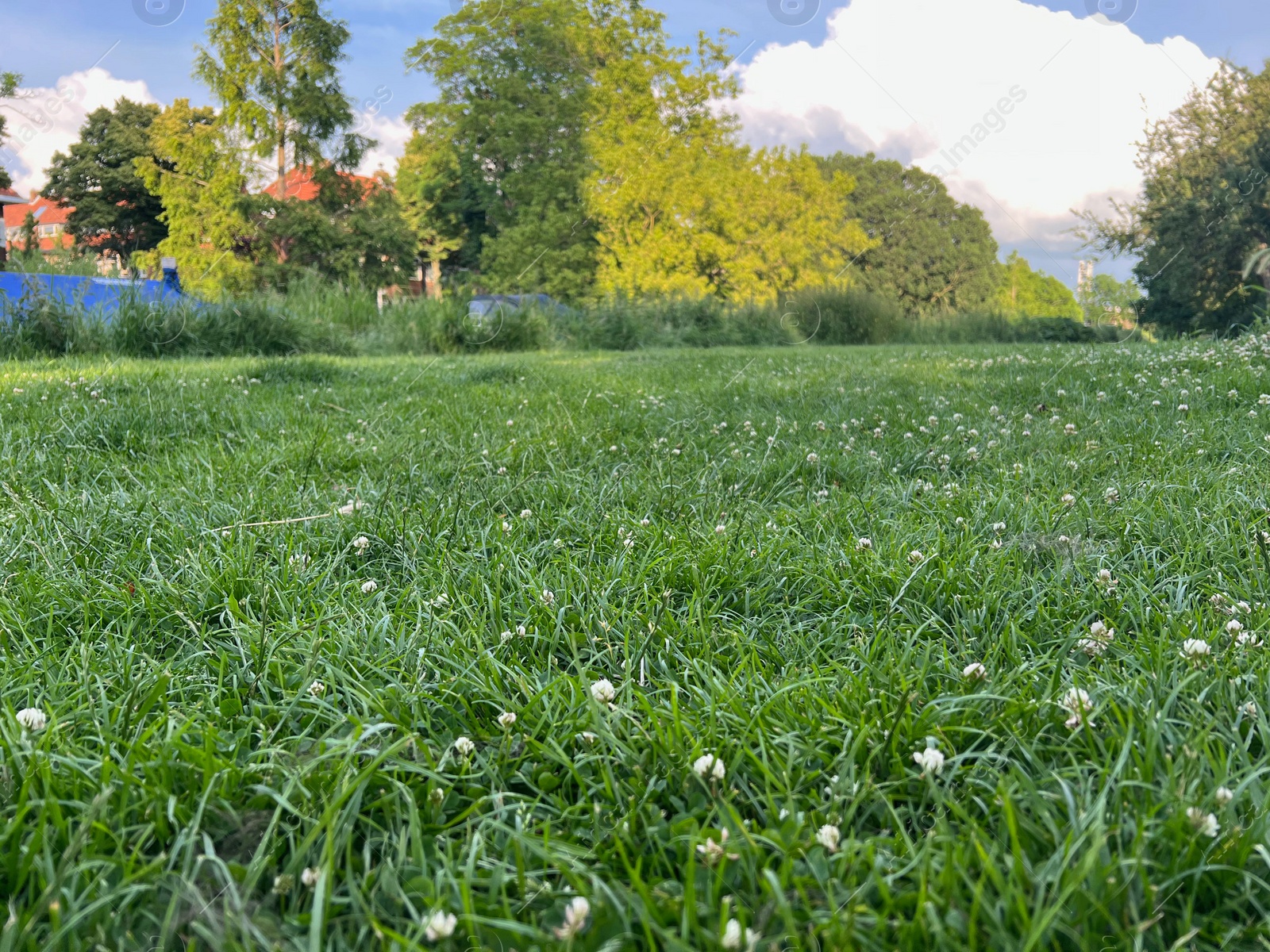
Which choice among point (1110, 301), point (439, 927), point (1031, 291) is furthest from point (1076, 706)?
point (1031, 291)

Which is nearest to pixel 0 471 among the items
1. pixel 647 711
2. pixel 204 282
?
pixel 647 711

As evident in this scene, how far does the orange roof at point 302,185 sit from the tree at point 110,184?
7607 millimetres

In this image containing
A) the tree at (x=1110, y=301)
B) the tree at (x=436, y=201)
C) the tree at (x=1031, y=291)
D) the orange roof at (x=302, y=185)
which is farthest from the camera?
the tree at (x=1031, y=291)

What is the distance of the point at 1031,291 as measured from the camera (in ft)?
214

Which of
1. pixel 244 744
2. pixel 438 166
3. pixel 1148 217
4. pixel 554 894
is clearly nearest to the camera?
pixel 554 894

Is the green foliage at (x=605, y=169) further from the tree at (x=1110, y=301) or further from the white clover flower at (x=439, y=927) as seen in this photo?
the white clover flower at (x=439, y=927)

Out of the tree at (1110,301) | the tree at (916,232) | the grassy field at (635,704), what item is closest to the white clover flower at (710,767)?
the grassy field at (635,704)

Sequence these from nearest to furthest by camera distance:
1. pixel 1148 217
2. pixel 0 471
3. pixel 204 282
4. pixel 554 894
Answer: pixel 554 894 → pixel 0 471 → pixel 1148 217 → pixel 204 282

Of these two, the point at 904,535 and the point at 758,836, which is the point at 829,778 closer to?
the point at 758,836

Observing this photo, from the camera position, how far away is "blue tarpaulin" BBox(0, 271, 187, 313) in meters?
7.88

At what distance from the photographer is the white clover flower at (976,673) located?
136 cm

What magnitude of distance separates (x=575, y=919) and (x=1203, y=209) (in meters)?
32.2

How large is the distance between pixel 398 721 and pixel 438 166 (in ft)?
113

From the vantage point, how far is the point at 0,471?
2.90 m
